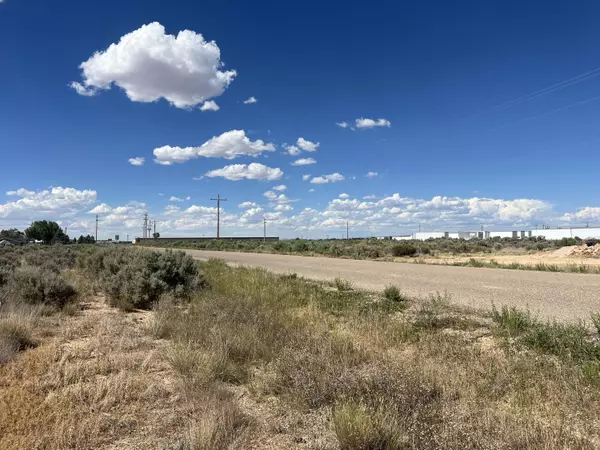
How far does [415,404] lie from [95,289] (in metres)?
→ 13.5

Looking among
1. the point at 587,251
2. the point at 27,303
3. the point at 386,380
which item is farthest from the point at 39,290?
the point at 587,251

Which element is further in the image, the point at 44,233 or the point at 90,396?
the point at 44,233

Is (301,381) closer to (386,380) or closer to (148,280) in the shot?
(386,380)

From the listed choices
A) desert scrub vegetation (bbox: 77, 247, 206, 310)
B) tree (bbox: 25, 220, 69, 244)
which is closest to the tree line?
tree (bbox: 25, 220, 69, 244)

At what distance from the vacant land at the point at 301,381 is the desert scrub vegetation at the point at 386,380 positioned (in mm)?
20

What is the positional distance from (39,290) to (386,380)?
1065cm

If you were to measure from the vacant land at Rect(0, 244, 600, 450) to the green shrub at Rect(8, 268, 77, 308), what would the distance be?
1.91 m

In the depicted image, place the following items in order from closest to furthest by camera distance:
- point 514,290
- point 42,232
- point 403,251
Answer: point 514,290, point 403,251, point 42,232

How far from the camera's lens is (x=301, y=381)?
524cm

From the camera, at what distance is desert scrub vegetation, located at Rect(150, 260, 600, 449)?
401 centimetres

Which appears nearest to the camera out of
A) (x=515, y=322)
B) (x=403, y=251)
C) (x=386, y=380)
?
(x=386, y=380)

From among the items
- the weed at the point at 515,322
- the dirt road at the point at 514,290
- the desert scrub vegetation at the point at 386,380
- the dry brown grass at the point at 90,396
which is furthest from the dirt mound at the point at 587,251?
the dry brown grass at the point at 90,396

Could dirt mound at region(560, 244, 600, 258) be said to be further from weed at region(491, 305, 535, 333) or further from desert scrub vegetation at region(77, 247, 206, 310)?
desert scrub vegetation at region(77, 247, 206, 310)

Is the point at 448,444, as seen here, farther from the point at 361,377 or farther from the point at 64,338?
the point at 64,338
